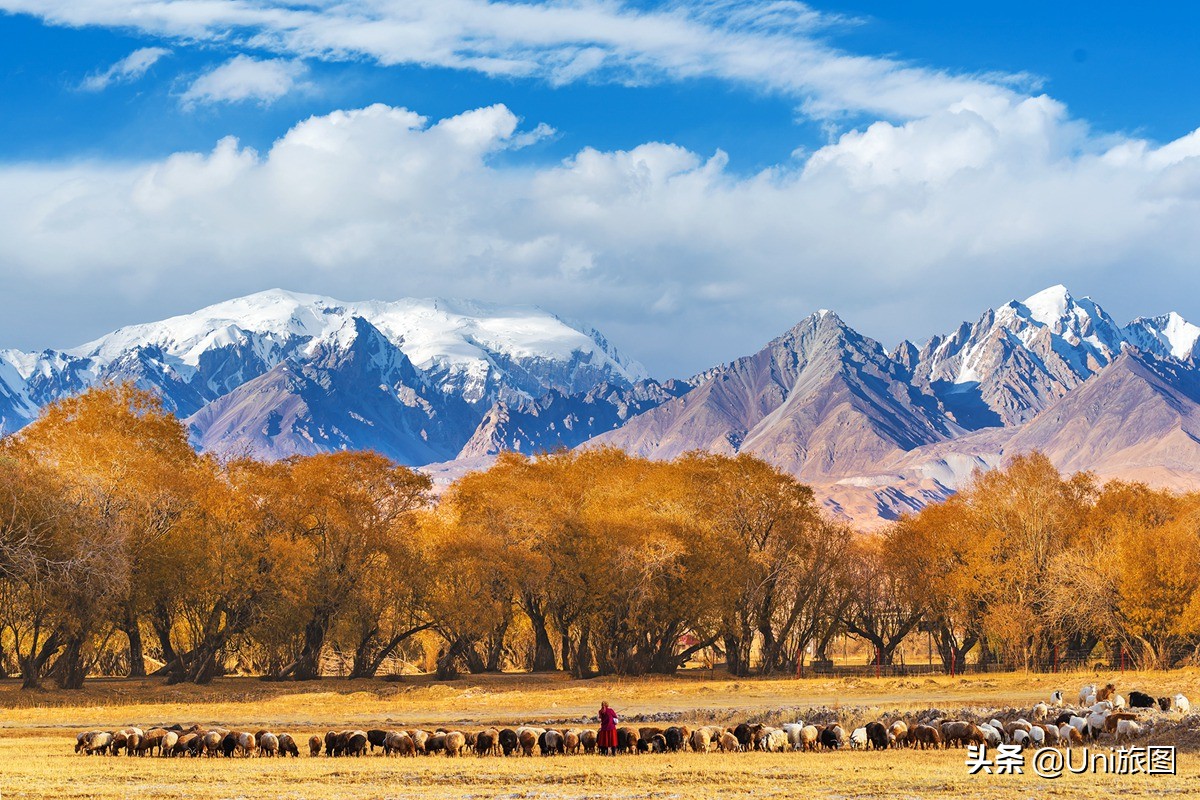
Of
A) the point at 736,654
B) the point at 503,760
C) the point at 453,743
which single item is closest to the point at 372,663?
the point at 736,654

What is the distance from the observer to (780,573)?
90312 millimetres

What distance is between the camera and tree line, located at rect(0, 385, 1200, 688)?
71938 mm

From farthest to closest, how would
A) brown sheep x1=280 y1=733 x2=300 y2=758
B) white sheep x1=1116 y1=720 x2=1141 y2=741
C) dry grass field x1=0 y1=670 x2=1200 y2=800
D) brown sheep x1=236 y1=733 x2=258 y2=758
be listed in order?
brown sheep x1=280 y1=733 x2=300 y2=758 → white sheep x1=1116 y1=720 x2=1141 y2=741 → brown sheep x1=236 y1=733 x2=258 y2=758 → dry grass field x1=0 y1=670 x2=1200 y2=800

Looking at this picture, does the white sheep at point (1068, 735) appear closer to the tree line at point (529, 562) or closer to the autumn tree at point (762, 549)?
the tree line at point (529, 562)

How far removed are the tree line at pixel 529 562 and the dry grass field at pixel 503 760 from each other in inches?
282

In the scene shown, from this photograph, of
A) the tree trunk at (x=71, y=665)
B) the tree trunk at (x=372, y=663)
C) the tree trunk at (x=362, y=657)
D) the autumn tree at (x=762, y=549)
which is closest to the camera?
the tree trunk at (x=71, y=665)

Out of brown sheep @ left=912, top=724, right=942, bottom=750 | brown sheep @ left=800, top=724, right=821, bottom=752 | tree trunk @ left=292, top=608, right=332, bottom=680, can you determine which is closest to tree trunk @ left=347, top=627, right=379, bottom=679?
tree trunk @ left=292, top=608, right=332, bottom=680

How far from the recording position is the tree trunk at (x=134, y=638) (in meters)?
74.8

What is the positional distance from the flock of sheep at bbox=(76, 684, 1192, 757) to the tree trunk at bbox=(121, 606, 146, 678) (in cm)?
3419

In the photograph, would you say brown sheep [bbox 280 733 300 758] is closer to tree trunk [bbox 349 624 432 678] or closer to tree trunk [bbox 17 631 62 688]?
tree trunk [bbox 17 631 62 688]

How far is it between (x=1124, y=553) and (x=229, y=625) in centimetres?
5544

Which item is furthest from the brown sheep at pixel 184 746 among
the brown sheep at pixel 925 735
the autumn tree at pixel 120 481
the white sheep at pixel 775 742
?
the autumn tree at pixel 120 481

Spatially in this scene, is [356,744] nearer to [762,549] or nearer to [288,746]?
[288,746]

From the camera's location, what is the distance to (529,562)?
274 feet
